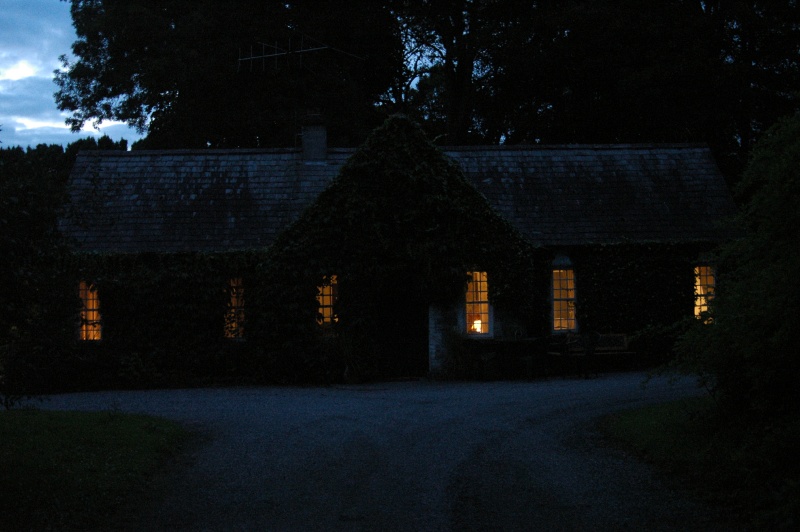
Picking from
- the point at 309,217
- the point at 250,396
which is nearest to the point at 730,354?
the point at 250,396

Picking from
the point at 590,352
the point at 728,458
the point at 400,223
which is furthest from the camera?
the point at 400,223

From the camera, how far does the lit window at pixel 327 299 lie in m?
24.1

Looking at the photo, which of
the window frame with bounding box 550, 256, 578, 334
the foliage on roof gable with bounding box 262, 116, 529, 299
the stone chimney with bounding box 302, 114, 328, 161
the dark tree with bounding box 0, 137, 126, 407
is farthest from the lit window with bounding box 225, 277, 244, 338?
the dark tree with bounding box 0, 137, 126, 407

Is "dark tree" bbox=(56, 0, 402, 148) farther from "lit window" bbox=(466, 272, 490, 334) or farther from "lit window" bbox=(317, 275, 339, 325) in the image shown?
"lit window" bbox=(466, 272, 490, 334)

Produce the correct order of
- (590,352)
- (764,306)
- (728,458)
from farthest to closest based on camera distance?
1. (590,352)
2. (728,458)
3. (764,306)

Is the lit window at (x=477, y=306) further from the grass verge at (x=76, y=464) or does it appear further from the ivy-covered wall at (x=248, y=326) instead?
the grass verge at (x=76, y=464)

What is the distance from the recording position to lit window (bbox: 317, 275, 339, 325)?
24125 millimetres

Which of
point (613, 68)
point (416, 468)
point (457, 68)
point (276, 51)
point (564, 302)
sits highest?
point (457, 68)

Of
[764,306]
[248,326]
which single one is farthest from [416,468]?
[248,326]

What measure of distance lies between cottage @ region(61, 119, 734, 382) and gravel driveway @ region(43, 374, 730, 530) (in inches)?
198

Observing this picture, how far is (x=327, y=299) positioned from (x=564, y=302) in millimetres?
6633

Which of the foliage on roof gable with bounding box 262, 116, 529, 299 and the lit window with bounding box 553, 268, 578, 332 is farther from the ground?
the foliage on roof gable with bounding box 262, 116, 529, 299

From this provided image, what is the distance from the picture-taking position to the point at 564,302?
2603cm

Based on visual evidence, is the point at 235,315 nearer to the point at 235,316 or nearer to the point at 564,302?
the point at 235,316
